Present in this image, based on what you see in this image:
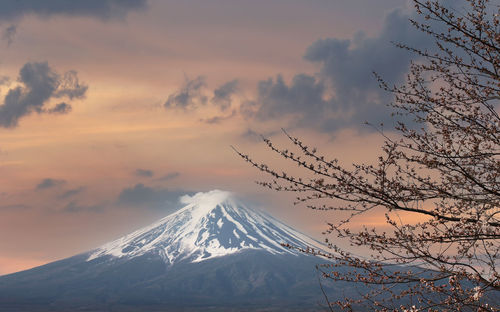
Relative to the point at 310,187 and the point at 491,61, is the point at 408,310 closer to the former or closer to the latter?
the point at 310,187

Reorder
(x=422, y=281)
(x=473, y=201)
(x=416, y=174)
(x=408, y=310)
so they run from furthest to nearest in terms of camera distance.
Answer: (x=416, y=174) → (x=473, y=201) → (x=422, y=281) → (x=408, y=310)

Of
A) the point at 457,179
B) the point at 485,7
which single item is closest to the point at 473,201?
the point at 457,179

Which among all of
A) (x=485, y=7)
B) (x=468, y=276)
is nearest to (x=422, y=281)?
(x=468, y=276)

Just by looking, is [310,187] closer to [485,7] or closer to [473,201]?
[473,201]

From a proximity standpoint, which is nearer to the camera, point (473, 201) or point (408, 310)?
point (408, 310)

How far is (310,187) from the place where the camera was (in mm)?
7418

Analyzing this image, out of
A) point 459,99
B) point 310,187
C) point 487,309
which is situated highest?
point 459,99

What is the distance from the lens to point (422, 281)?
265 inches

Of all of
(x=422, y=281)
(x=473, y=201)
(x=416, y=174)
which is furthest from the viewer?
(x=416, y=174)

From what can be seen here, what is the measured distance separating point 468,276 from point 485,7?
3895mm

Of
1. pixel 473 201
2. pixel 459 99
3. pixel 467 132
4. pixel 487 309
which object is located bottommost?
pixel 487 309

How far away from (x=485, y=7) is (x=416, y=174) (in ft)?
8.68

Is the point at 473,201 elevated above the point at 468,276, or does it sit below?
above

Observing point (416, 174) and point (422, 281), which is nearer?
point (422, 281)
